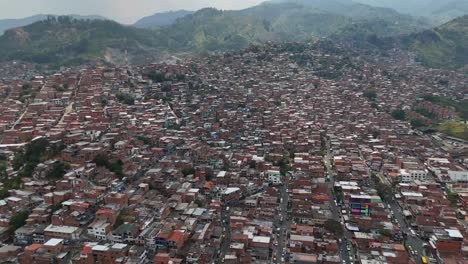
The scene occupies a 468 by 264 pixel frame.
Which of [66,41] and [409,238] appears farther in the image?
[66,41]

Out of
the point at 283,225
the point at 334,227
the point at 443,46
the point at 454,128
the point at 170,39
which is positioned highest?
the point at 170,39

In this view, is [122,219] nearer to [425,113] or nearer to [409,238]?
[409,238]

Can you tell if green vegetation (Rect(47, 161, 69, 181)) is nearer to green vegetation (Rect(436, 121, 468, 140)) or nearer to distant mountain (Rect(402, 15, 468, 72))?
green vegetation (Rect(436, 121, 468, 140))

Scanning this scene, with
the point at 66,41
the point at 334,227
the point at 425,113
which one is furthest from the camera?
the point at 66,41

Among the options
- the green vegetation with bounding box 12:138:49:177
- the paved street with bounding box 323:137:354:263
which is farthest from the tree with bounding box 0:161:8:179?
the paved street with bounding box 323:137:354:263

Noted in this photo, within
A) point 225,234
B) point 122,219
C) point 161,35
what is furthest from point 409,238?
point 161,35

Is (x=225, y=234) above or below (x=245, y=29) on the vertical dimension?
below

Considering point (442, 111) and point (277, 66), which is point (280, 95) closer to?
point (277, 66)
